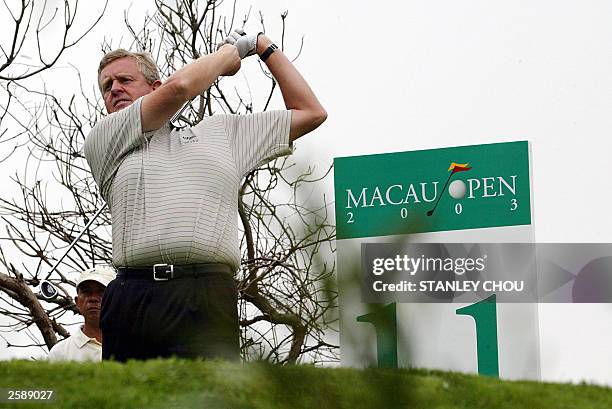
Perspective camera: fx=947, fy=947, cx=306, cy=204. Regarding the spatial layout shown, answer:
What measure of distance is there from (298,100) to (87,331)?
133cm

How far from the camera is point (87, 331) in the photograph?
3.38 m

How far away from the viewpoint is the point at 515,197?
23.3 feet

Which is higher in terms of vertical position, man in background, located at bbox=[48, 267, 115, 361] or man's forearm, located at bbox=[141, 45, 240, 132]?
man's forearm, located at bbox=[141, 45, 240, 132]

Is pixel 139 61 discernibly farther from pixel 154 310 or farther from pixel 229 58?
pixel 154 310

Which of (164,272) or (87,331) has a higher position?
(164,272)

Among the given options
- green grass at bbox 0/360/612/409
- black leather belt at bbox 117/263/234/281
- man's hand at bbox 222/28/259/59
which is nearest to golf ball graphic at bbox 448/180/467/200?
man's hand at bbox 222/28/259/59

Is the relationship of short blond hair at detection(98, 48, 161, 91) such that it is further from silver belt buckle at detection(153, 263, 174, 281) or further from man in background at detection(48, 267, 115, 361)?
man in background at detection(48, 267, 115, 361)

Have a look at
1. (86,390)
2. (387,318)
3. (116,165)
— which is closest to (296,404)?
(387,318)

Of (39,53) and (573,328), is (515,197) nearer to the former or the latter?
(39,53)

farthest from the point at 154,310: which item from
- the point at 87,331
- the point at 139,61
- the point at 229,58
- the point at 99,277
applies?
the point at 99,277

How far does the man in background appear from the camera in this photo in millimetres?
3248

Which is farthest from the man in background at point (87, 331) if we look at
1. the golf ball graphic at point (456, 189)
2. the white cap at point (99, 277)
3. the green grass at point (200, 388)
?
the golf ball graphic at point (456, 189)

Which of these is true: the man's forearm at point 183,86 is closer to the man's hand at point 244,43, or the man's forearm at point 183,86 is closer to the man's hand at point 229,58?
the man's hand at point 229,58

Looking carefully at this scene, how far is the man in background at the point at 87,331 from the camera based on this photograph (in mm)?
3248
